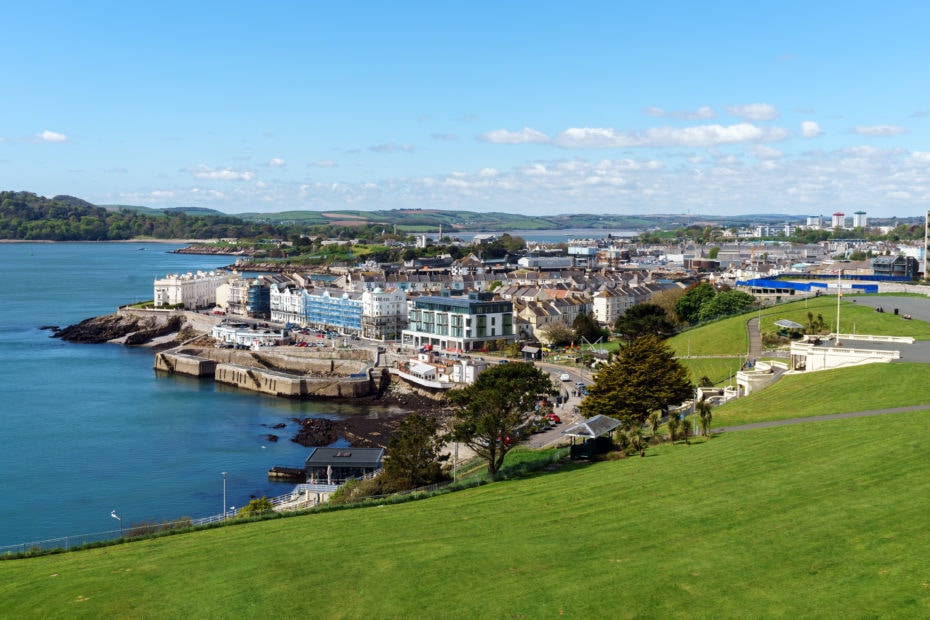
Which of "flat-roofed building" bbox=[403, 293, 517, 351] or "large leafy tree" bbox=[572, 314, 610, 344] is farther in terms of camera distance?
"large leafy tree" bbox=[572, 314, 610, 344]

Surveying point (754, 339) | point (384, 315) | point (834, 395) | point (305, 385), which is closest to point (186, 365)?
point (305, 385)

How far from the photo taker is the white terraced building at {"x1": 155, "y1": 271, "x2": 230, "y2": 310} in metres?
80.3

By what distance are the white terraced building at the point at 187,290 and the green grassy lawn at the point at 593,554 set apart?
6695 centimetres

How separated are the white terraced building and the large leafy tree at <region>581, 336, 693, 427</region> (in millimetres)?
62178

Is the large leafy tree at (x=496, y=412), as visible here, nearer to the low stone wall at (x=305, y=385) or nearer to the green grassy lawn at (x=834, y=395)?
the green grassy lawn at (x=834, y=395)

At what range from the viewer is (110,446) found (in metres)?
35.5

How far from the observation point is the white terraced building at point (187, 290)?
80312mm

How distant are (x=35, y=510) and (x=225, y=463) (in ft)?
24.0

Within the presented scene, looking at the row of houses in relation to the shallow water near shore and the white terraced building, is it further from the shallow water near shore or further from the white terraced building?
the shallow water near shore

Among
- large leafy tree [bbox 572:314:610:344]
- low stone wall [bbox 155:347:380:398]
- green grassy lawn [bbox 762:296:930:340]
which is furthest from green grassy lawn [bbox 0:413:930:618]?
large leafy tree [bbox 572:314:610:344]

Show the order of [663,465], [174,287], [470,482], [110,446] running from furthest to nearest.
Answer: [174,287] < [110,446] < [470,482] < [663,465]

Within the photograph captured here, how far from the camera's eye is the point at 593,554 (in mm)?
12695

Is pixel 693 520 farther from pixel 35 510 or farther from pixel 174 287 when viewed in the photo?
pixel 174 287

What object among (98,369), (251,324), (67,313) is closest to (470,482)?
(98,369)
